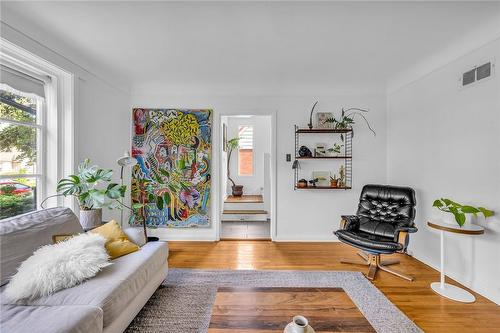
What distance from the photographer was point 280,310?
54.7 inches

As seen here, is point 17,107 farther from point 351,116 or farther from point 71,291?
point 351,116

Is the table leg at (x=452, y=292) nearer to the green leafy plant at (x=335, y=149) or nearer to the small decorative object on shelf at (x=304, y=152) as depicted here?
the green leafy plant at (x=335, y=149)

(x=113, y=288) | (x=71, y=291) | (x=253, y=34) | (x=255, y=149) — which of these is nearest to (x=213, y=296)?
(x=113, y=288)

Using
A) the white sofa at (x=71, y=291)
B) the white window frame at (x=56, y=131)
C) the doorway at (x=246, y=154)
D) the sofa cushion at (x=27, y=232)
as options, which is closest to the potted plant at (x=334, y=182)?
the doorway at (x=246, y=154)

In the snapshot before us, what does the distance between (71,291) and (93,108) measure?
2.34m

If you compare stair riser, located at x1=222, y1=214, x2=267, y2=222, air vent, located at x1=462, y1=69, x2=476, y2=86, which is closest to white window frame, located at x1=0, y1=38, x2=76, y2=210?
stair riser, located at x1=222, y1=214, x2=267, y2=222

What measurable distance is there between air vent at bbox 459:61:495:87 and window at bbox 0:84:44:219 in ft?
14.5

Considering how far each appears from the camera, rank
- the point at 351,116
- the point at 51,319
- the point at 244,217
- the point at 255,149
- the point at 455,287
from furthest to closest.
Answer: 1. the point at 255,149
2. the point at 244,217
3. the point at 351,116
4. the point at 455,287
5. the point at 51,319

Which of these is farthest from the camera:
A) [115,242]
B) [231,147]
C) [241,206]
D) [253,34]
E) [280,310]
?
[231,147]

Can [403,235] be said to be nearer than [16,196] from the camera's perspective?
No

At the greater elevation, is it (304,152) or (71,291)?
(304,152)

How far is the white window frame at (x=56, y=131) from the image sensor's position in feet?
8.02

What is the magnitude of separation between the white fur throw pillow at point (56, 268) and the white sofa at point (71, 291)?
47mm

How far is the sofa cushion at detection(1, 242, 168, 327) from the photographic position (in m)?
1.37
